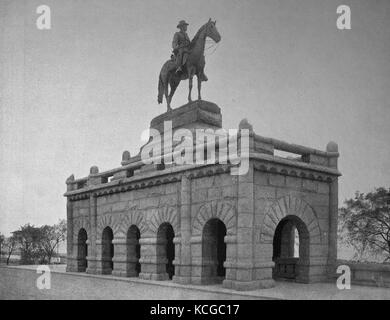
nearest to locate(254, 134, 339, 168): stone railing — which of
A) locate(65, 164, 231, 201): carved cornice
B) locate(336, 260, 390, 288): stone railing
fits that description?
locate(65, 164, 231, 201): carved cornice

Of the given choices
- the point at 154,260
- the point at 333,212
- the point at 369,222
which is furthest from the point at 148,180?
the point at 369,222

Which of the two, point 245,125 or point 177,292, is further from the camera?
point 245,125

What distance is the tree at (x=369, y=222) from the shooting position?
2639cm

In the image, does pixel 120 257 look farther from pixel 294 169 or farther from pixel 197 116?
pixel 294 169

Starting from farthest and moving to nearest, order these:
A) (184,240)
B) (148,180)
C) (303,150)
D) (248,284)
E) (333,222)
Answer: (148,180) < (333,222) < (303,150) < (184,240) < (248,284)

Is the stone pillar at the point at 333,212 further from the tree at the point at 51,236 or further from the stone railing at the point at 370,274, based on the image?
the tree at the point at 51,236

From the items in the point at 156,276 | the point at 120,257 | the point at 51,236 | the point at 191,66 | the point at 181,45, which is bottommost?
the point at 51,236

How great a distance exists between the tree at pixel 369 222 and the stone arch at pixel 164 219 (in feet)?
51.8

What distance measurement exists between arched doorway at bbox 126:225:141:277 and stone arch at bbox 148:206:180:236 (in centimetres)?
156

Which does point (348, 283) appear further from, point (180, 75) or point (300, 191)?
point (180, 75)

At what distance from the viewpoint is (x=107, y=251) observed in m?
17.6

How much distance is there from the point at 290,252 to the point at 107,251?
6.74 metres

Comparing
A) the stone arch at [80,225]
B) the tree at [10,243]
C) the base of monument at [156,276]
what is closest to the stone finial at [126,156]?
the stone arch at [80,225]

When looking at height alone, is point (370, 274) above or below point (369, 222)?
below
